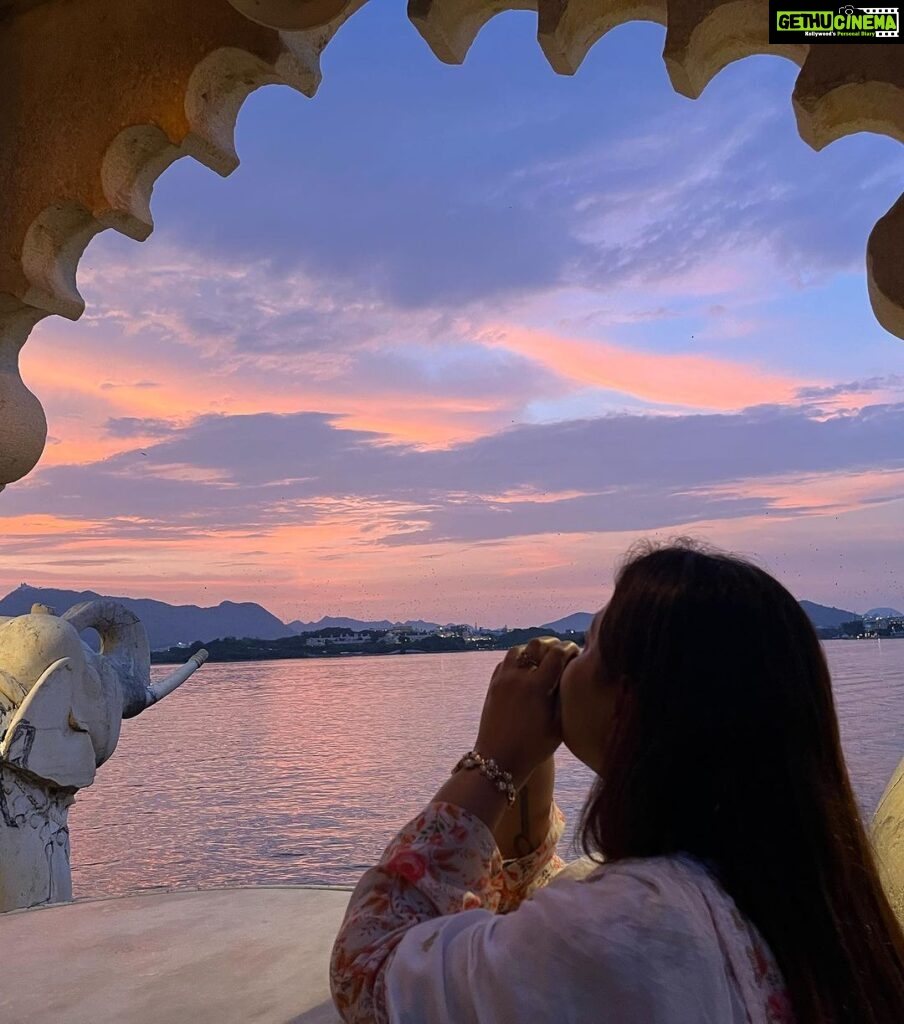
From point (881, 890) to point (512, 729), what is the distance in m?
0.31

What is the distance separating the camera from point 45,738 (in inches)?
129

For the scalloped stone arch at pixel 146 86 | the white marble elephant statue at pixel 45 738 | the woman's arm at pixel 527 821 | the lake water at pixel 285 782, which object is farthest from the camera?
the lake water at pixel 285 782

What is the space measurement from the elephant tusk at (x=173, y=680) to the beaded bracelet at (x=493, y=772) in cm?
329

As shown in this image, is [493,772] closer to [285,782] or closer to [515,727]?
[515,727]

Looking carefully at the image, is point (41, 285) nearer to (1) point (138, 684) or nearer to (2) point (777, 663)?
(2) point (777, 663)

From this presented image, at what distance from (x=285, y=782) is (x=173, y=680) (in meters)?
10.00

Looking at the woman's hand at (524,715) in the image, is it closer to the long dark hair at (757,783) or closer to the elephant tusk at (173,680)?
the long dark hair at (757,783)

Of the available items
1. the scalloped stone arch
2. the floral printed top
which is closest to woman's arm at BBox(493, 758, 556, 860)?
the floral printed top

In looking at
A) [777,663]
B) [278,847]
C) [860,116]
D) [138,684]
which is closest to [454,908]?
[777,663]

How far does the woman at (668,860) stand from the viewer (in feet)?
2.29

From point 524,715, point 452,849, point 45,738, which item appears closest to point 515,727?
point 524,715

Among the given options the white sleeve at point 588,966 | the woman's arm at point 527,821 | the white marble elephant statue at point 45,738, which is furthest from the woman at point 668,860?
the white marble elephant statue at point 45,738

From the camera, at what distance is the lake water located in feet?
27.9

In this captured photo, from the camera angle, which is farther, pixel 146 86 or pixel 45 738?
pixel 45 738
